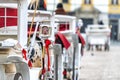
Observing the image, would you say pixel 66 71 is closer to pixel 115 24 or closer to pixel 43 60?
pixel 43 60

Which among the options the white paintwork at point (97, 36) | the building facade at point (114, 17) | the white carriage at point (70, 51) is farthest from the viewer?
the building facade at point (114, 17)

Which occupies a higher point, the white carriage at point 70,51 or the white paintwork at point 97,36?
the white carriage at point 70,51

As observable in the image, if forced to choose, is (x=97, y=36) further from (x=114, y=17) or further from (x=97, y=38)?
(x=114, y=17)

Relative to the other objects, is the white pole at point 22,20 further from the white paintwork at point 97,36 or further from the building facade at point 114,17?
the building facade at point 114,17

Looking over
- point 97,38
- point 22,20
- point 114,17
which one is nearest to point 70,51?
point 22,20

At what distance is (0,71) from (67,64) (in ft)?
17.0

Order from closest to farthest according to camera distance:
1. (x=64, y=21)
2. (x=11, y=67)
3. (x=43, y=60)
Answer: (x=11, y=67) < (x=43, y=60) < (x=64, y=21)

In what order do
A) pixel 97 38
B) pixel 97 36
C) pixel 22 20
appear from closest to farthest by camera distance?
1. pixel 22 20
2. pixel 97 36
3. pixel 97 38

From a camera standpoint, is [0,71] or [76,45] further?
[76,45]

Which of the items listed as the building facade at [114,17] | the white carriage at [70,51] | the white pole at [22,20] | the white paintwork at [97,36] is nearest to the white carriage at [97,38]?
the white paintwork at [97,36]

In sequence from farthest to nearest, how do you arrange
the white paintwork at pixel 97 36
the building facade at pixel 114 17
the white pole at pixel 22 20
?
the building facade at pixel 114 17 → the white paintwork at pixel 97 36 → the white pole at pixel 22 20

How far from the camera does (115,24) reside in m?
60.4

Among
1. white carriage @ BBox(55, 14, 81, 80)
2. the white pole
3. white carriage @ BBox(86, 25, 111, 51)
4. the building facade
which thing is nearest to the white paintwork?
white carriage @ BBox(86, 25, 111, 51)

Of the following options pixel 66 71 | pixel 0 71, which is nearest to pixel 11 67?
pixel 0 71
